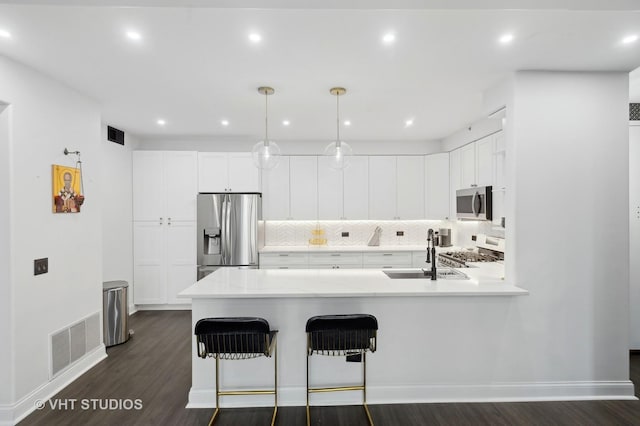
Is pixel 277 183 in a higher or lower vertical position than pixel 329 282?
higher

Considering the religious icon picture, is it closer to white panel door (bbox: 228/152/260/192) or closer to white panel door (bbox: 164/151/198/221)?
white panel door (bbox: 164/151/198/221)

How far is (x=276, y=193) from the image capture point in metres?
5.29

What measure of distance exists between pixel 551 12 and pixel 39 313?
14.2 ft

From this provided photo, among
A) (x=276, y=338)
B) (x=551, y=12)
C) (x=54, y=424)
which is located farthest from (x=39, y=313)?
(x=551, y=12)

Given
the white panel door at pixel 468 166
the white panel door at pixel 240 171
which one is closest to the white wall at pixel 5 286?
the white panel door at pixel 240 171

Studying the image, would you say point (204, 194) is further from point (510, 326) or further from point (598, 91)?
point (598, 91)

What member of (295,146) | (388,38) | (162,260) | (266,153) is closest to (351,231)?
(295,146)

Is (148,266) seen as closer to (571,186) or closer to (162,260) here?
(162,260)

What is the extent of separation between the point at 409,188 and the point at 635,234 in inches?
Result: 110

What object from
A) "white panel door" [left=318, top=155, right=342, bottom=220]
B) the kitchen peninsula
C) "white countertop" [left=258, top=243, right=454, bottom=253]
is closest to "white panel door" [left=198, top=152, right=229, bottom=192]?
"white countertop" [left=258, top=243, right=454, bottom=253]

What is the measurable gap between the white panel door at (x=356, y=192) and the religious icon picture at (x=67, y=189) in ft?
11.7

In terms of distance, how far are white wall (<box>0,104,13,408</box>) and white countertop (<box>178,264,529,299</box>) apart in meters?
1.29

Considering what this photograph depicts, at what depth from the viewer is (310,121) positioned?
4281mm

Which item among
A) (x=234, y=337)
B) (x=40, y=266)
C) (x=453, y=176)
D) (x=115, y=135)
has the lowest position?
(x=234, y=337)
